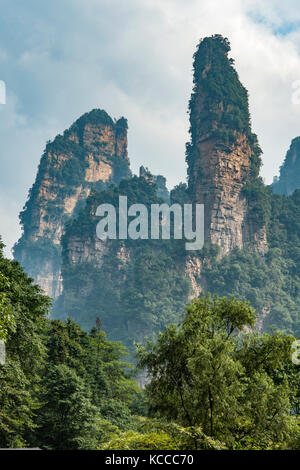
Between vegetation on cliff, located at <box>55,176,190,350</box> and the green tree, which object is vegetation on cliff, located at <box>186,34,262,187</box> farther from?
the green tree

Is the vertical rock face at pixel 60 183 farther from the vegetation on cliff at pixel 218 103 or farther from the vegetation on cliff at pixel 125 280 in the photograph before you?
the vegetation on cliff at pixel 218 103

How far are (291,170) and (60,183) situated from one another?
5682 cm

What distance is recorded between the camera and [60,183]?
109250 mm

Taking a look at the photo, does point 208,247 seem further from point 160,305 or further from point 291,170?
point 291,170

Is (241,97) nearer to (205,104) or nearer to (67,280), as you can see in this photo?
(205,104)

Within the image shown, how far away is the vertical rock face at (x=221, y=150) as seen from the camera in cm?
7419

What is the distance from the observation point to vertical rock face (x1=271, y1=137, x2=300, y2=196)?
406 ft

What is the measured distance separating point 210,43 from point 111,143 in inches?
1504

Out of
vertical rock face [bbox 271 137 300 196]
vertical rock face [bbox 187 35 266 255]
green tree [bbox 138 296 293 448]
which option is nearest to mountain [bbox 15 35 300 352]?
vertical rock face [bbox 187 35 266 255]

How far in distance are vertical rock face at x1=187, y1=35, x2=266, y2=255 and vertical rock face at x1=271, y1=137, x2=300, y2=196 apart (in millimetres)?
45712

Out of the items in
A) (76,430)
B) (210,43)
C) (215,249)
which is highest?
(210,43)

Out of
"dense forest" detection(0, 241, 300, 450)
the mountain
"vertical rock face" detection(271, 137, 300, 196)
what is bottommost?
"dense forest" detection(0, 241, 300, 450)
